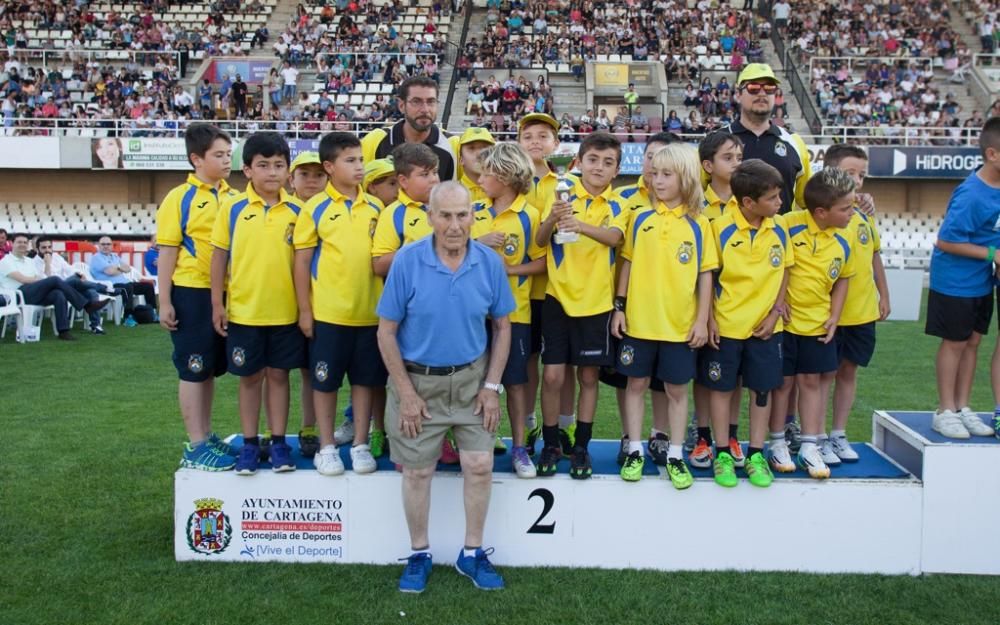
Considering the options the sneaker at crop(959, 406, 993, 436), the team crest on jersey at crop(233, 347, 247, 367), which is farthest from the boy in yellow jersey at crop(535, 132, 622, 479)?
the sneaker at crop(959, 406, 993, 436)

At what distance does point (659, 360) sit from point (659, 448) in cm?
61

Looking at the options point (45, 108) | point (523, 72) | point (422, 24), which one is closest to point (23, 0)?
point (45, 108)

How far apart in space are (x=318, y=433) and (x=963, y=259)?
11.4 feet

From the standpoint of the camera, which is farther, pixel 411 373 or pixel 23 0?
pixel 23 0

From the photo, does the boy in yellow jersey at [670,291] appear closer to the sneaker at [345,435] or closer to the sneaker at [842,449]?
the sneaker at [842,449]

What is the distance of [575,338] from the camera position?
14.6 ft

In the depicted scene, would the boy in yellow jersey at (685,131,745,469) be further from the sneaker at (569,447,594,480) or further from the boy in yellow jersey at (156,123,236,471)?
the boy in yellow jersey at (156,123,236,471)

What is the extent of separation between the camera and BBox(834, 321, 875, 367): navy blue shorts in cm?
484

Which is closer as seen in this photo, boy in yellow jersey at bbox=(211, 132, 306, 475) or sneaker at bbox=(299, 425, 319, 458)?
boy in yellow jersey at bbox=(211, 132, 306, 475)

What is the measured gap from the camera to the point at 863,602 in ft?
12.9

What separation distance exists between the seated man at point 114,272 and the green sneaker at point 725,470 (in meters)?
12.3

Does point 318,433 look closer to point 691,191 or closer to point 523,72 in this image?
point 691,191

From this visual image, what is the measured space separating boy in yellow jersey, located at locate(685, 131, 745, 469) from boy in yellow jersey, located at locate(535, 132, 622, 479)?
1.81 ft

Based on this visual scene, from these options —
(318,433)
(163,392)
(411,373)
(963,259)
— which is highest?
(963,259)
